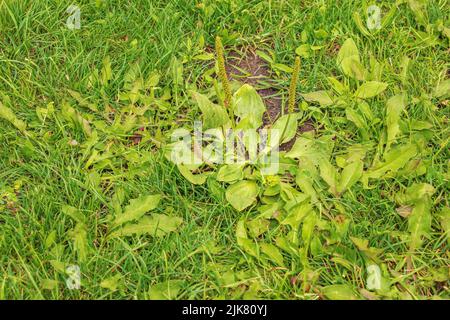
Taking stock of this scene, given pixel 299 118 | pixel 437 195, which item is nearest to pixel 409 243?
pixel 437 195

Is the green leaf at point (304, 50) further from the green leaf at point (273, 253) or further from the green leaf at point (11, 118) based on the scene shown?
the green leaf at point (11, 118)

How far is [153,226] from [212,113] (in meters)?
0.65

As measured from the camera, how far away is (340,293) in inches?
95.0

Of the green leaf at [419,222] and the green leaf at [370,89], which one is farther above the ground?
the green leaf at [370,89]

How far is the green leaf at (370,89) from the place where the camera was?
2.99 m

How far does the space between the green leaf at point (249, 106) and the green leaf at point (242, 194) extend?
0.39m

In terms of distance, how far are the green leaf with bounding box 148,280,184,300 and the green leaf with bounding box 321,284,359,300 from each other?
0.61 meters

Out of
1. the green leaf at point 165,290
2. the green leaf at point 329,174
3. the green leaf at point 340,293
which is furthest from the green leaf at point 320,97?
the green leaf at point 165,290

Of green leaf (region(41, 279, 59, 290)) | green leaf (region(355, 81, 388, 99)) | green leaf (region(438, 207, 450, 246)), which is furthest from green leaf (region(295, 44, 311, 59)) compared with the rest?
green leaf (region(41, 279, 59, 290))

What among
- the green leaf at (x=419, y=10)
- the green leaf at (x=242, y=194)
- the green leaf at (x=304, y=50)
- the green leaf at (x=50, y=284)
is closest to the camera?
the green leaf at (x=50, y=284)

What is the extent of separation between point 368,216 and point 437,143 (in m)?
0.56

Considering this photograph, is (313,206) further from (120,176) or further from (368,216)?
(120,176)

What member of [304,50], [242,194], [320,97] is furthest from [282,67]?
[242,194]

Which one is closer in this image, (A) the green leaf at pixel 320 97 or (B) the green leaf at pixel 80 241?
(B) the green leaf at pixel 80 241
